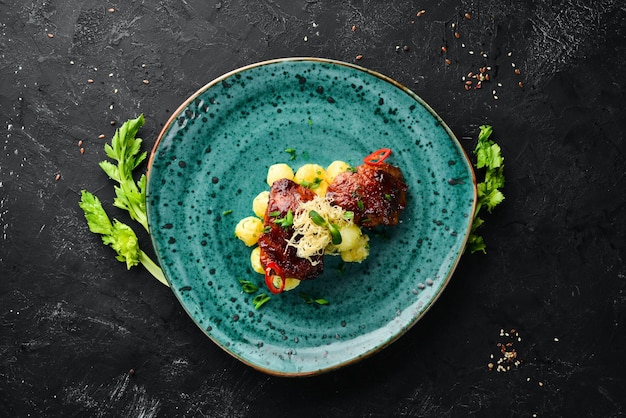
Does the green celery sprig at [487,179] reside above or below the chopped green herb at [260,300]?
above

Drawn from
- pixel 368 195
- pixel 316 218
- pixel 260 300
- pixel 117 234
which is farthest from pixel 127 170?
pixel 368 195

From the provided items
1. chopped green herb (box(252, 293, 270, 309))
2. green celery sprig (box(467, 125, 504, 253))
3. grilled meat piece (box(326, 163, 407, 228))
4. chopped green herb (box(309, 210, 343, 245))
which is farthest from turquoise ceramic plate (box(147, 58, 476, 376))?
chopped green herb (box(309, 210, 343, 245))

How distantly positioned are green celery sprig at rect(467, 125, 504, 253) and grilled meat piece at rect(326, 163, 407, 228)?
2.18 ft

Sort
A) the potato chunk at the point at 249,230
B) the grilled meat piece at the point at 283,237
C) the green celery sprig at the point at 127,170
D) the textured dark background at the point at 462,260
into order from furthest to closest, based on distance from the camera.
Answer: the textured dark background at the point at 462,260 → the green celery sprig at the point at 127,170 → the potato chunk at the point at 249,230 → the grilled meat piece at the point at 283,237

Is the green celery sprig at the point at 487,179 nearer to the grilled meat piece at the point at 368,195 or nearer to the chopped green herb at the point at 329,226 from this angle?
the grilled meat piece at the point at 368,195

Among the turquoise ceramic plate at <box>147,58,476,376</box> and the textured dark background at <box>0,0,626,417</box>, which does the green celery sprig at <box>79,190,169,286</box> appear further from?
the turquoise ceramic plate at <box>147,58,476,376</box>

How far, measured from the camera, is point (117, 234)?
12.6 feet

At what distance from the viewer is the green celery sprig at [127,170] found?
3781 mm

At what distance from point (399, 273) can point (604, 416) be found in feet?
6.18

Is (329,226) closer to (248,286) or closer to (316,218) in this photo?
(316,218)

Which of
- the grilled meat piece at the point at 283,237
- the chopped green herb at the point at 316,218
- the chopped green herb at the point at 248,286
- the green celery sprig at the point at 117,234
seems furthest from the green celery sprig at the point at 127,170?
the chopped green herb at the point at 316,218

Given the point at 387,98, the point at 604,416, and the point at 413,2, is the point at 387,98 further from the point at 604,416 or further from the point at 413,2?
the point at 604,416

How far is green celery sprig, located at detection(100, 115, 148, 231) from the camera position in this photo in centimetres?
378

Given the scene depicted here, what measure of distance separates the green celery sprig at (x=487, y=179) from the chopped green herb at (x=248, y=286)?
156 centimetres
